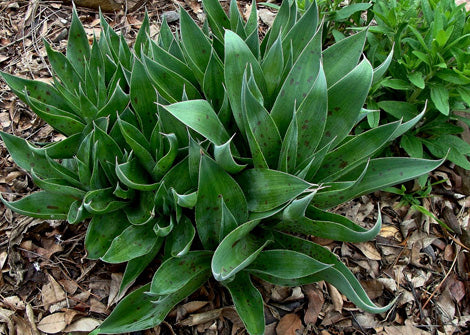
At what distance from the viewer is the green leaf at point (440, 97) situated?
1.97 metres

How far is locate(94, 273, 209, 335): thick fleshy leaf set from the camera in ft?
5.02

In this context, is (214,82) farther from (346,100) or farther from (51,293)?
(51,293)

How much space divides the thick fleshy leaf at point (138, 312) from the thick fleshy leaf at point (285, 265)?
0.27 meters

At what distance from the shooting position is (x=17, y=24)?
9.72 feet

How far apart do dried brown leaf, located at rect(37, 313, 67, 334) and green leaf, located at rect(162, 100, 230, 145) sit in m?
1.09

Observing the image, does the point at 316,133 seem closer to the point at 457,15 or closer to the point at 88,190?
the point at 88,190

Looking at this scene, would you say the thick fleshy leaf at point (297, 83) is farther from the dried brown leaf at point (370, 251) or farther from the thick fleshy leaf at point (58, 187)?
the dried brown leaf at point (370, 251)

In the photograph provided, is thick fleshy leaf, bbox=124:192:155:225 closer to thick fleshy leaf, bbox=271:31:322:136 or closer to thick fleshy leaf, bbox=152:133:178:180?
thick fleshy leaf, bbox=152:133:178:180

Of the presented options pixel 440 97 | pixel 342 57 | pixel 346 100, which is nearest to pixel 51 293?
pixel 346 100

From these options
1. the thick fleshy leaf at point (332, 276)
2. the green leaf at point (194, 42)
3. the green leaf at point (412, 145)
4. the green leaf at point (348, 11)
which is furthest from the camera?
the green leaf at point (348, 11)

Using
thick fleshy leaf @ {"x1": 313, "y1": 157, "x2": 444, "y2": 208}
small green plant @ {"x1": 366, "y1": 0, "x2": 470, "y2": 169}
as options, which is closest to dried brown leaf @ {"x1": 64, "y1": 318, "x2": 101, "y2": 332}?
thick fleshy leaf @ {"x1": 313, "y1": 157, "x2": 444, "y2": 208}

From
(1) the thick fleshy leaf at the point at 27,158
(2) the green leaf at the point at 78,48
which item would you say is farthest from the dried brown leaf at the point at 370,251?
(2) the green leaf at the point at 78,48

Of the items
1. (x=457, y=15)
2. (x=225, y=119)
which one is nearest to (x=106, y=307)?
(x=225, y=119)

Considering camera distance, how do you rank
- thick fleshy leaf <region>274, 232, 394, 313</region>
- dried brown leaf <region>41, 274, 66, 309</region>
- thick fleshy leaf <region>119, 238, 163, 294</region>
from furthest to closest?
dried brown leaf <region>41, 274, 66, 309</region>
thick fleshy leaf <region>119, 238, 163, 294</region>
thick fleshy leaf <region>274, 232, 394, 313</region>
